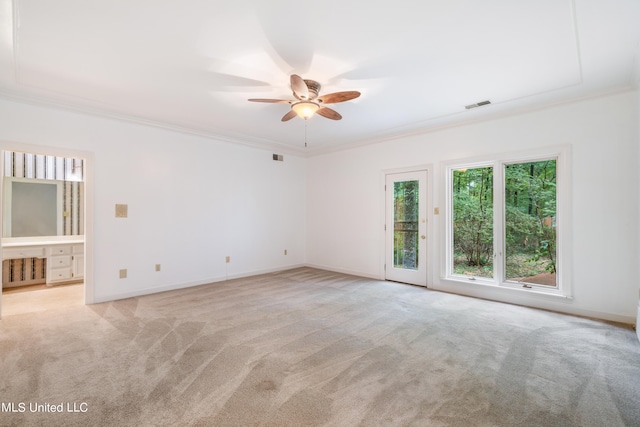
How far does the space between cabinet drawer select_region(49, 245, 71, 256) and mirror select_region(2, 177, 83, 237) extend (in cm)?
62

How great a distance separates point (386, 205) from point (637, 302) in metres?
3.49

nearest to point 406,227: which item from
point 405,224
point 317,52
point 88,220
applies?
point 405,224

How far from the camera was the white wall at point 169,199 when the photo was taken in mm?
4105

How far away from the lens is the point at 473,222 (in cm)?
473

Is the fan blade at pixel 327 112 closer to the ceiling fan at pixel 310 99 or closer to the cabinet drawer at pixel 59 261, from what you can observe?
the ceiling fan at pixel 310 99

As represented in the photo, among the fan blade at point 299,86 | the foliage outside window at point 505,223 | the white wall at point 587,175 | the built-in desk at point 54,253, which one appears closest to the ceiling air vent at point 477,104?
the white wall at point 587,175

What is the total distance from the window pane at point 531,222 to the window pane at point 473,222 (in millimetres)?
255

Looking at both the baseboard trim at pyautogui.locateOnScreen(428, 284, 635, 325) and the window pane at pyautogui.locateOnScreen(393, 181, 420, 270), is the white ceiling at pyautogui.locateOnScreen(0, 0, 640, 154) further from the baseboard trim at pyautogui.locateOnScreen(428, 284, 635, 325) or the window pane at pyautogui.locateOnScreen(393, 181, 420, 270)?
the baseboard trim at pyautogui.locateOnScreen(428, 284, 635, 325)

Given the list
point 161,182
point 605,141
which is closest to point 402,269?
point 605,141

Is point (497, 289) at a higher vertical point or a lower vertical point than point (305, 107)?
lower

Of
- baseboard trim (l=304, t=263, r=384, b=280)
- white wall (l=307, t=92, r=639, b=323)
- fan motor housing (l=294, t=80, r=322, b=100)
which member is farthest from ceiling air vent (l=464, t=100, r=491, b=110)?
baseboard trim (l=304, t=263, r=384, b=280)

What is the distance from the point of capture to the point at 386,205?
5.65 meters

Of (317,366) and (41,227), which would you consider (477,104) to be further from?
(41,227)

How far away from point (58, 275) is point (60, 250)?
0.45 metres
